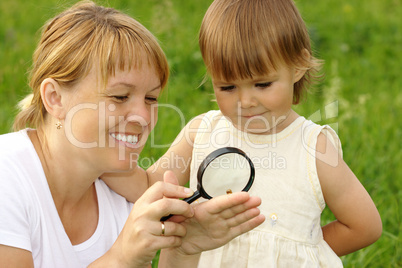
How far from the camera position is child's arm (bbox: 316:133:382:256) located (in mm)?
2402

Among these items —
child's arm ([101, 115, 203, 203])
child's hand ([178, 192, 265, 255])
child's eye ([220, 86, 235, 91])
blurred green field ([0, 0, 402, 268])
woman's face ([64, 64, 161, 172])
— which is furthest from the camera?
blurred green field ([0, 0, 402, 268])

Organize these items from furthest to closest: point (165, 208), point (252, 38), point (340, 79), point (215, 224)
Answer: point (340, 79), point (252, 38), point (215, 224), point (165, 208)

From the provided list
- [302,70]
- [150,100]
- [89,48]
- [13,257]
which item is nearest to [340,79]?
[302,70]

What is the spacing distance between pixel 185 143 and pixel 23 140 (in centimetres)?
80

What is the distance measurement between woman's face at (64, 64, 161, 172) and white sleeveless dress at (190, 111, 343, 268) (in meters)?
0.59

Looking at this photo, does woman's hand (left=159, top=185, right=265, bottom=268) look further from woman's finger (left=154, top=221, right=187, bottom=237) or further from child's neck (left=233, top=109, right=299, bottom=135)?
child's neck (left=233, top=109, right=299, bottom=135)

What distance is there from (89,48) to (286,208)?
3.82 feet

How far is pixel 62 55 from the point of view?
2.37 meters

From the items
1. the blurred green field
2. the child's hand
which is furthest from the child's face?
A: the blurred green field

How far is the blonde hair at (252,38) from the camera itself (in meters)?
2.33

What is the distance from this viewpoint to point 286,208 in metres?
2.48

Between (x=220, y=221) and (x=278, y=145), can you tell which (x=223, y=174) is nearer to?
(x=220, y=221)

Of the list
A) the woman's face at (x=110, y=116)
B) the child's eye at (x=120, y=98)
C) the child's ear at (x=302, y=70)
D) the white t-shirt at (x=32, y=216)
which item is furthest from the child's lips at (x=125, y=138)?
the child's ear at (x=302, y=70)

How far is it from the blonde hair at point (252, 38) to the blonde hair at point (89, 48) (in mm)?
275
